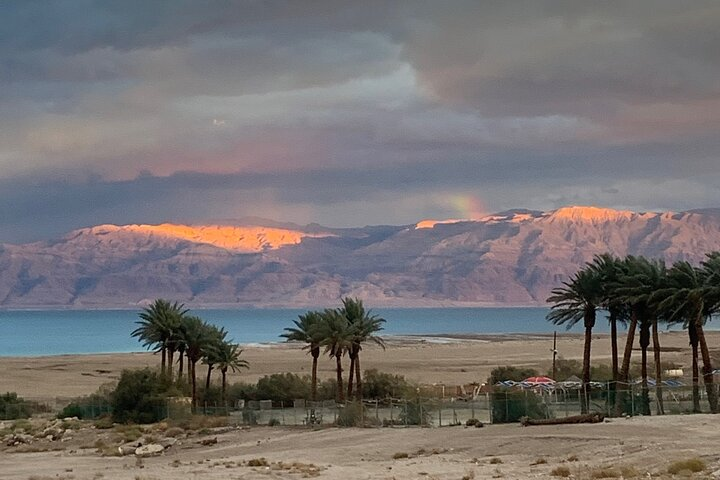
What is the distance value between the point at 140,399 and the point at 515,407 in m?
20.9

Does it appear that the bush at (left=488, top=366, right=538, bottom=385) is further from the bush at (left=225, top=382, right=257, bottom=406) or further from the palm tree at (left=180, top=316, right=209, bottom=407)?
the palm tree at (left=180, top=316, right=209, bottom=407)

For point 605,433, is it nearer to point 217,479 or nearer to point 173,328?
point 217,479

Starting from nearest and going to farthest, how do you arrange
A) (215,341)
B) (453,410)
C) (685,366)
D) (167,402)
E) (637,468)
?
(637,468) < (453,410) < (167,402) < (215,341) < (685,366)

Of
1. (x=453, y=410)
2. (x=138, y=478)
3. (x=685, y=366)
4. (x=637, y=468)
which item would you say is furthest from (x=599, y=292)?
(x=685, y=366)

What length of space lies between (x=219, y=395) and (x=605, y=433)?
31893 millimetres

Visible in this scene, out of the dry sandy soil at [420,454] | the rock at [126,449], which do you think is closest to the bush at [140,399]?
the dry sandy soil at [420,454]

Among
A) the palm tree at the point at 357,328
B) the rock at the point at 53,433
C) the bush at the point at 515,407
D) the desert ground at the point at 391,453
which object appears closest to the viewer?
the desert ground at the point at 391,453

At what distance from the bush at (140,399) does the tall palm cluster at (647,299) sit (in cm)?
2042

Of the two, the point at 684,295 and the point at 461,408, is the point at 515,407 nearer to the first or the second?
the point at 461,408

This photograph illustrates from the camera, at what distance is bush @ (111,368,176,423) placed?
2258 inches

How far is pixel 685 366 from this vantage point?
87.8 meters

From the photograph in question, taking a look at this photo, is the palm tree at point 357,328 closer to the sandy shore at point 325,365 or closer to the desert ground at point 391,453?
the desert ground at point 391,453

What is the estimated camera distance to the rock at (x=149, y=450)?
43.8 metres

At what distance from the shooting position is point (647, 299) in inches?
1848
